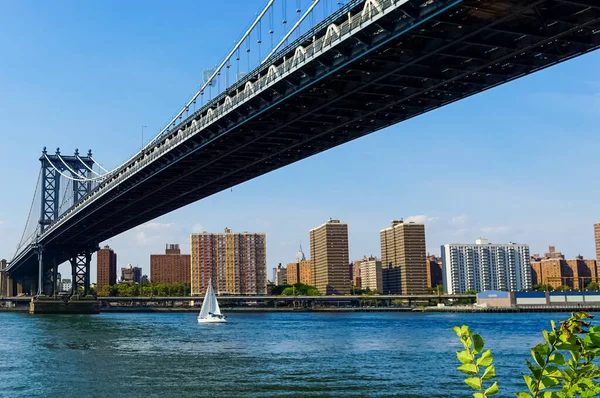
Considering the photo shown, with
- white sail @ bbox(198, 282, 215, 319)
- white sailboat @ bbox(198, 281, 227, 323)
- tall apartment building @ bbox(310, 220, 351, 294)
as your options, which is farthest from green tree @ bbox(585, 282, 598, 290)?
white sail @ bbox(198, 282, 215, 319)

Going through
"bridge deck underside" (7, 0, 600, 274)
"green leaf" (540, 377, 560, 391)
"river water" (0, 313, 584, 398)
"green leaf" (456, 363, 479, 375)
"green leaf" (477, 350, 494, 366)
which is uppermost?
"bridge deck underside" (7, 0, 600, 274)

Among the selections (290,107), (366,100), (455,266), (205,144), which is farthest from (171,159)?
(455,266)

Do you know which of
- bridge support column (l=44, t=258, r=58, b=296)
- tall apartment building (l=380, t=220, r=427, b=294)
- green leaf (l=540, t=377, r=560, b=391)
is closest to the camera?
green leaf (l=540, t=377, r=560, b=391)

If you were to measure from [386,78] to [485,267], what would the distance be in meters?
174

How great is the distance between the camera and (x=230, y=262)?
6870 inches

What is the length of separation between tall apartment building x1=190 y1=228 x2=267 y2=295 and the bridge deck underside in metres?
121

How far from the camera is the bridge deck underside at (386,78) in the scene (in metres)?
24.9

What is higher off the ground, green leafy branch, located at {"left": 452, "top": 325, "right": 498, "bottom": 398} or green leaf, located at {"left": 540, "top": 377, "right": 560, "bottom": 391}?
green leafy branch, located at {"left": 452, "top": 325, "right": 498, "bottom": 398}

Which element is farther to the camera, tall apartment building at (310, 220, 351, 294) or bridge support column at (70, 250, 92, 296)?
tall apartment building at (310, 220, 351, 294)

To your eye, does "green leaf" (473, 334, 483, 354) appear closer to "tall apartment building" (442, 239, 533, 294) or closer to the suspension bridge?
the suspension bridge

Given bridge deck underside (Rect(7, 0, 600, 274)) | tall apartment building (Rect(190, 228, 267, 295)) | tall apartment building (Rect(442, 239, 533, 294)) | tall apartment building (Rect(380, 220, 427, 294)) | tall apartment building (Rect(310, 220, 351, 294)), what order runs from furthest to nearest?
tall apartment building (Rect(442, 239, 533, 294)) → tall apartment building (Rect(310, 220, 351, 294)) → tall apartment building (Rect(380, 220, 427, 294)) → tall apartment building (Rect(190, 228, 267, 295)) → bridge deck underside (Rect(7, 0, 600, 274))

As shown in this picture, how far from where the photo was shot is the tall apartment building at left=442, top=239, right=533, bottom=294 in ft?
639

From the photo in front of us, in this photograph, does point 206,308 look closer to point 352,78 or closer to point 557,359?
point 352,78

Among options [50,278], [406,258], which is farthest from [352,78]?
[406,258]
